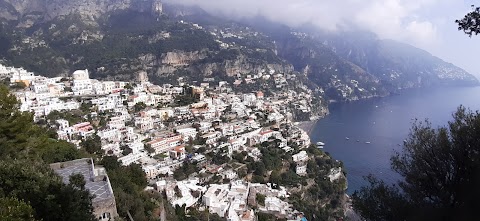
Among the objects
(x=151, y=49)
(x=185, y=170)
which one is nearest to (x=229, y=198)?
(x=185, y=170)

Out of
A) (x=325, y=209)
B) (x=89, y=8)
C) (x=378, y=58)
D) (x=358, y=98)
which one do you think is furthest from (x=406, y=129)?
(x=378, y=58)

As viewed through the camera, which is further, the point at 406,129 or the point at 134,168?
the point at 406,129

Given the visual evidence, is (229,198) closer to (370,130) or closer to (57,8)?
(370,130)

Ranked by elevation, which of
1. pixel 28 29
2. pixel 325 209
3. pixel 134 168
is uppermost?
pixel 28 29

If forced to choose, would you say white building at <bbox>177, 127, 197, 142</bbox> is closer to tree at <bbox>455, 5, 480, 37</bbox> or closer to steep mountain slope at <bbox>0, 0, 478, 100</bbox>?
tree at <bbox>455, 5, 480, 37</bbox>

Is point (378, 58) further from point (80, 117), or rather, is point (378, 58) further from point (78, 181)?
point (78, 181)

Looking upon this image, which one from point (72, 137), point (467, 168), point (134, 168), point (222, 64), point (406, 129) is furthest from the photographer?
point (222, 64)
